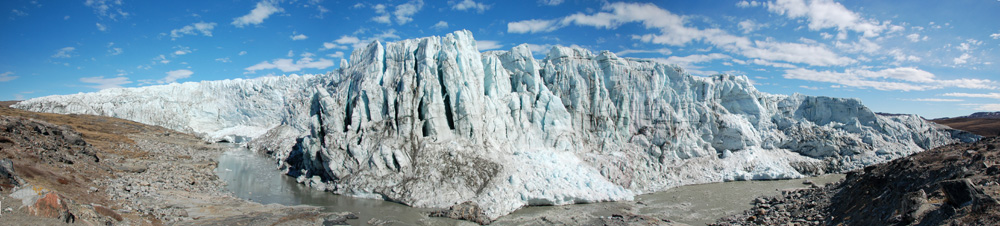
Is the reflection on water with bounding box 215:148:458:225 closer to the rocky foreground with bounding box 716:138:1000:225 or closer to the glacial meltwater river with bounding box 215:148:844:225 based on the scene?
the glacial meltwater river with bounding box 215:148:844:225

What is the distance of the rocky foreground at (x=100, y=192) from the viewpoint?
1418cm

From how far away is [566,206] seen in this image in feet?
96.3

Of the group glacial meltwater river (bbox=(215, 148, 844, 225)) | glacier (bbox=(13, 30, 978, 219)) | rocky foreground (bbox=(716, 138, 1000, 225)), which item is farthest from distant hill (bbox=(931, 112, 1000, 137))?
rocky foreground (bbox=(716, 138, 1000, 225))

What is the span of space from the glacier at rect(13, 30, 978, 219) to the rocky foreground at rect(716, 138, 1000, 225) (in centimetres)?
1094

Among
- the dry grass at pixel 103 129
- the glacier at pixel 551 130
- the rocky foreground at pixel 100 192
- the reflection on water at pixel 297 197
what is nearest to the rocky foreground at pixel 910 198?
the glacier at pixel 551 130

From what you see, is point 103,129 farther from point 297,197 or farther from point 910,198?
point 910,198

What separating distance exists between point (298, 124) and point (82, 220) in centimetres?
6009

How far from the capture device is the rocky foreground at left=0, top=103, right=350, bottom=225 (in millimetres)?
14184

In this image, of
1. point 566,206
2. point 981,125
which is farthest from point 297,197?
point 981,125

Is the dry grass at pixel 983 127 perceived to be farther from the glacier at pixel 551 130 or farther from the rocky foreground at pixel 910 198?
the rocky foreground at pixel 910 198

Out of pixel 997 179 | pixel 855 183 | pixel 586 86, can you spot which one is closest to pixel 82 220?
pixel 997 179

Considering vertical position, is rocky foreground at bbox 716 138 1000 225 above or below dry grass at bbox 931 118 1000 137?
below

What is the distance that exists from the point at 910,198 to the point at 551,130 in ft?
84.1

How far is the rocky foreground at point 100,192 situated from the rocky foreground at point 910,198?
24390 mm
